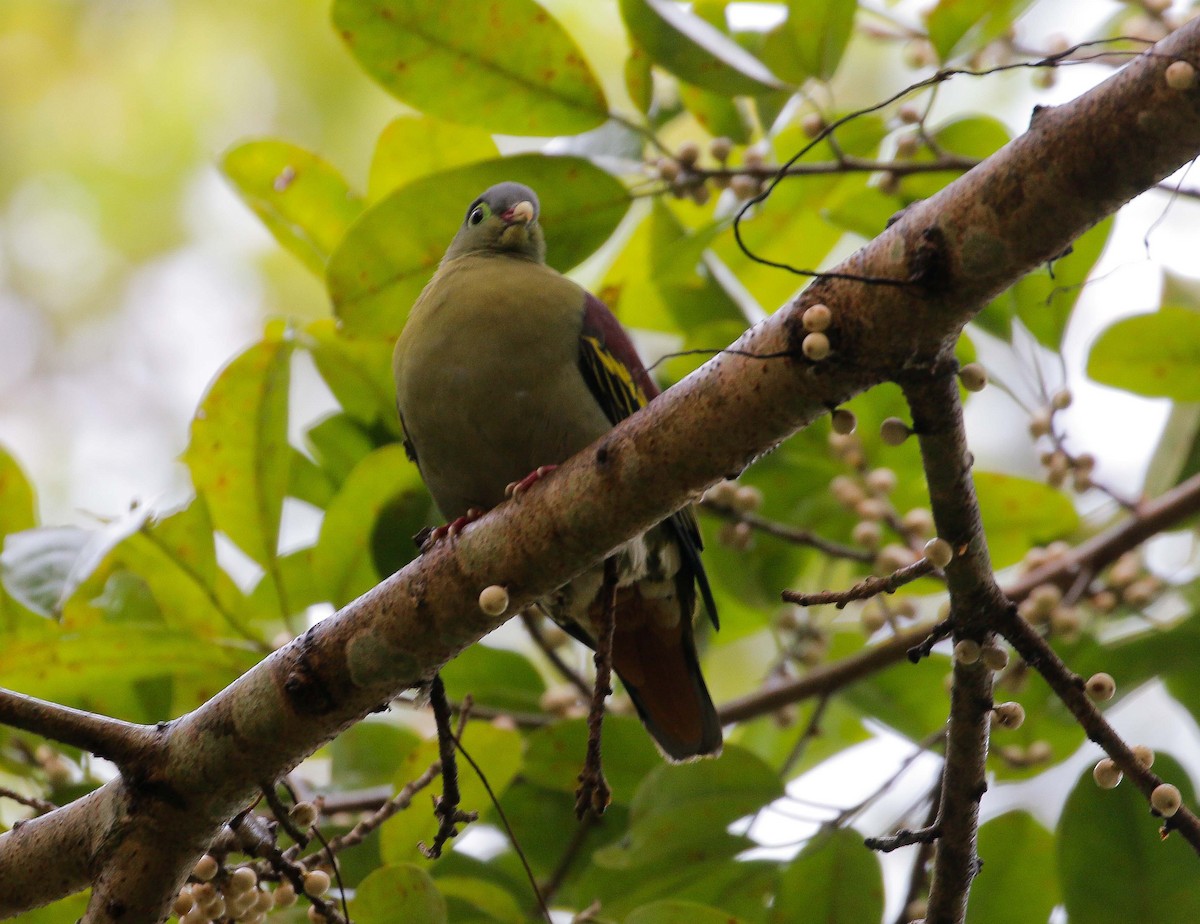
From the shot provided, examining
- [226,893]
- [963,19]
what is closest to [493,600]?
[226,893]

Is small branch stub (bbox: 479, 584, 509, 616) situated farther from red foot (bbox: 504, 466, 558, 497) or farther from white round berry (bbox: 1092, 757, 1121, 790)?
white round berry (bbox: 1092, 757, 1121, 790)

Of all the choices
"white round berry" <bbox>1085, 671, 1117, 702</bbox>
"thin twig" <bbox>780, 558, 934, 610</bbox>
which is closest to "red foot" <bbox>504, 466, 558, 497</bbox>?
"thin twig" <bbox>780, 558, 934, 610</bbox>

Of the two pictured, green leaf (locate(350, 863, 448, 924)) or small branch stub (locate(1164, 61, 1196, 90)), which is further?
green leaf (locate(350, 863, 448, 924))

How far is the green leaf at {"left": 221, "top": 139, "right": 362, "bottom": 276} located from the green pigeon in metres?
0.46

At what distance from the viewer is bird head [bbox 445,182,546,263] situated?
2.90 m

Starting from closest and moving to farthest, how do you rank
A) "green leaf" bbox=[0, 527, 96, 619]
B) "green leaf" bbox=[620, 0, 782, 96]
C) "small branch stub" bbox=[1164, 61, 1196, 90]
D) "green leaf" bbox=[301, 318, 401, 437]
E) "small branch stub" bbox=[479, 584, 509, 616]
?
1. "small branch stub" bbox=[1164, 61, 1196, 90]
2. "small branch stub" bbox=[479, 584, 509, 616]
3. "green leaf" bbox=[0, 527, 96, 619]
4. "green leaf" bbox=[620, 0, 782, 96]
5. "green leaf" bbox=[301, 318, 401, 437]

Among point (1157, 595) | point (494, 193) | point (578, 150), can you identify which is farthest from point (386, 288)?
point (1157, 595)

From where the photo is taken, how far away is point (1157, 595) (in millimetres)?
3168

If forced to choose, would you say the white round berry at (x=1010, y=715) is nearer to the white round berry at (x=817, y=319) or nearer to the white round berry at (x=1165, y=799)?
the white round berry at (x=1165, y=799)

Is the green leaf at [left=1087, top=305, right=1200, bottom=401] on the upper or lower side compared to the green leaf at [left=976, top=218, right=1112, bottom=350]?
lower

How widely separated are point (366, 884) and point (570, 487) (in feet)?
2.56

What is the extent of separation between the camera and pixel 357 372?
10.3ft

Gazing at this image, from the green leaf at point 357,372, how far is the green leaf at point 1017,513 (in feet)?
4.67

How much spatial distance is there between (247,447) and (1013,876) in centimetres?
185
